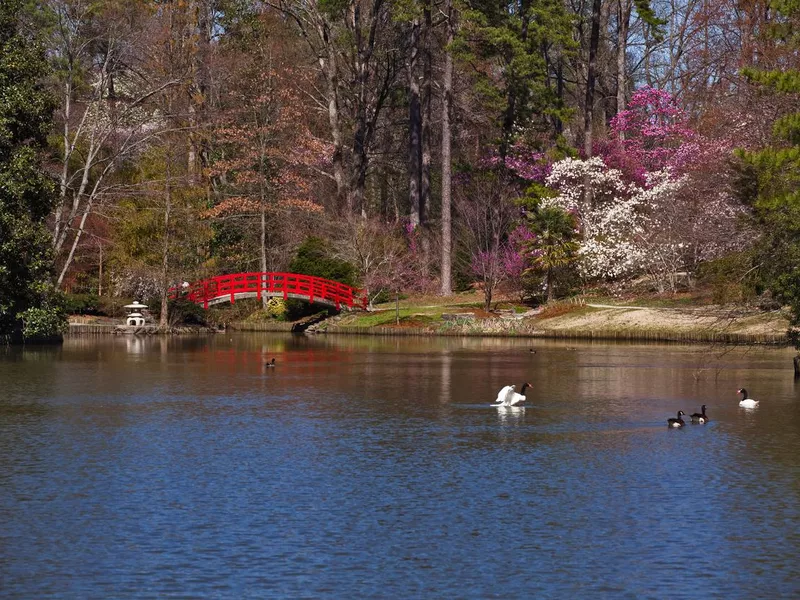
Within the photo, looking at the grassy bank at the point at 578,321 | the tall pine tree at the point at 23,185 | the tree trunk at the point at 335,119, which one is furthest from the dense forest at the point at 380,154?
the tall pine tree at the point at 23,185

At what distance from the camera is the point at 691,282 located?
5834 centimetres

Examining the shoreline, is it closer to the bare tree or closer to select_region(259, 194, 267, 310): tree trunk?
select_region(259, 194, 267, 310): tree trunk

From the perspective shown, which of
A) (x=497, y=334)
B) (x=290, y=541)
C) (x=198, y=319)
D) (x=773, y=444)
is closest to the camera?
(x=290, y=541)

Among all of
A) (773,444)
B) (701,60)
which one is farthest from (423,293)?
(773,444)

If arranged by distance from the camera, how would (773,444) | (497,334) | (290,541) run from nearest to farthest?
(290,541), (773,444), (497,334)

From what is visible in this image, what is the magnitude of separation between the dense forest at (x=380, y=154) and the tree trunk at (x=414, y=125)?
0.15 meters

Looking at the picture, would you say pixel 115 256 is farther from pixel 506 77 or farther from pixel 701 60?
pixel 701 60

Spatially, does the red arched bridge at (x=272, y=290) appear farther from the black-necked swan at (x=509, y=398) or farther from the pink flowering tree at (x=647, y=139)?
the black-necked swan at (x=509, y=398)

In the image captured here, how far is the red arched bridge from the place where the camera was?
64.1 m

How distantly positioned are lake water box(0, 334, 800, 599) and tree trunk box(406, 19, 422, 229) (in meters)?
37.0

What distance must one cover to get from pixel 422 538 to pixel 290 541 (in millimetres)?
1759

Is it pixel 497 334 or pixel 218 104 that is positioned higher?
pixel 218 104

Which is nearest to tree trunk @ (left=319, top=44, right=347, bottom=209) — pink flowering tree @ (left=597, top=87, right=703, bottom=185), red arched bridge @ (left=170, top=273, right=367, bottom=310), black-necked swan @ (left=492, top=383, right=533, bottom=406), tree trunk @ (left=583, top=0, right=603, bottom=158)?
red arched bridge @ (left=170, top=273, right=367, bottom=310)

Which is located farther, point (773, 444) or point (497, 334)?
point (497, 334)
